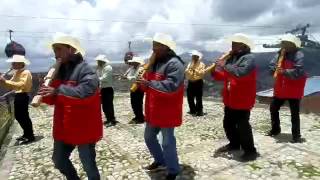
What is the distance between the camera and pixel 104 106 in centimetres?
1007

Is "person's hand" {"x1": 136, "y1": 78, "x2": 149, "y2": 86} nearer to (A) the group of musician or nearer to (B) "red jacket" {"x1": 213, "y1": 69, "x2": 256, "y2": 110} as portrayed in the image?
(A) the group of musician

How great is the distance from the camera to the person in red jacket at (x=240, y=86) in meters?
6.02

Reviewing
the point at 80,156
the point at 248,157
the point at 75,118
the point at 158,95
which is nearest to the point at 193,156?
the point at 248,157

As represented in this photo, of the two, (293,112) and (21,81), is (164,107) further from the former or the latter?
(21,81)

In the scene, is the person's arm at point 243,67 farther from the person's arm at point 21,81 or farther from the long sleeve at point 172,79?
the person's arm at point 21,81

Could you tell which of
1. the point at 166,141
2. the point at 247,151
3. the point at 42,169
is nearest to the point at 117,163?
the point at 42,169

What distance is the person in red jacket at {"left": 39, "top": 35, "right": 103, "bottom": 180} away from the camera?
416 centimetres

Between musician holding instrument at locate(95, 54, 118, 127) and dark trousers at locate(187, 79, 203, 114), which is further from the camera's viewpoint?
dark trousers at locate(187, 79, 203, 114)

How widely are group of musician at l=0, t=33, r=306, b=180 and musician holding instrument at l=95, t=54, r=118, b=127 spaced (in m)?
2.13

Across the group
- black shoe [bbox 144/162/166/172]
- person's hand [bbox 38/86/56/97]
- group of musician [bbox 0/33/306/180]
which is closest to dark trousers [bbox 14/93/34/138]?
group of musician [bbox 0/33/306/180]

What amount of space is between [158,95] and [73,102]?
4.09ft

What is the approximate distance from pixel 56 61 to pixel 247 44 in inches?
123

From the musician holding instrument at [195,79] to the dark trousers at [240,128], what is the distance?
421 cm

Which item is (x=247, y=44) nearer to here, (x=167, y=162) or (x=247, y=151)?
(x=247, y=151)
